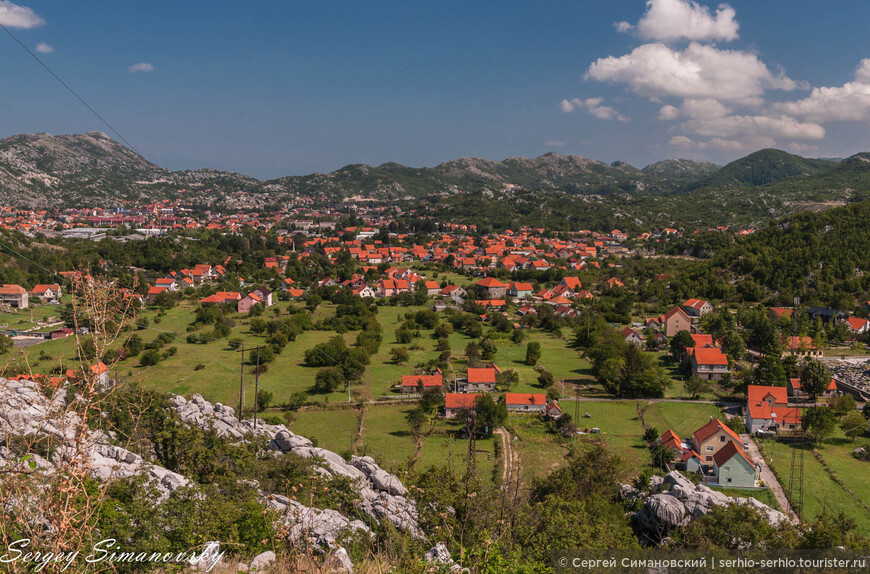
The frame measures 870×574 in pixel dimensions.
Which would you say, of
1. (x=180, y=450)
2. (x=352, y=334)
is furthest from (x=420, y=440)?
(x=352, y=334)

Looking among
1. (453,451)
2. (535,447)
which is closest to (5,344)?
(453,451)

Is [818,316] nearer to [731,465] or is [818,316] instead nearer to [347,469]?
[731,465]

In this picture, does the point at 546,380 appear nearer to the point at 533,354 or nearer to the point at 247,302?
the point at 533,354

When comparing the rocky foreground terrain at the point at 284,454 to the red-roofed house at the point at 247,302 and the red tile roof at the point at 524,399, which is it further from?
the red-roofed house at the point at 247,302

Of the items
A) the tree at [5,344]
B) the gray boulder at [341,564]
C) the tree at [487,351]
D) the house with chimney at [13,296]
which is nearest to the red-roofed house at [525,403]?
the tree at [487,351]

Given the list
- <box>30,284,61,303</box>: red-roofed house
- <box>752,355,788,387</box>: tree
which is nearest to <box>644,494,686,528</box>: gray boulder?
<box>752,355,788,387</box>: tree

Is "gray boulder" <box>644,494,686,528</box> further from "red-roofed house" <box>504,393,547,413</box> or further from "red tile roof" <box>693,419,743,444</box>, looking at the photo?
"red-roofed house" <box>504,393,547,413</box>

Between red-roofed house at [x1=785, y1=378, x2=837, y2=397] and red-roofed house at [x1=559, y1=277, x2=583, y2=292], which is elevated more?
red-roofed house at [x1=559, y1=277, x2=583, y2=292]
